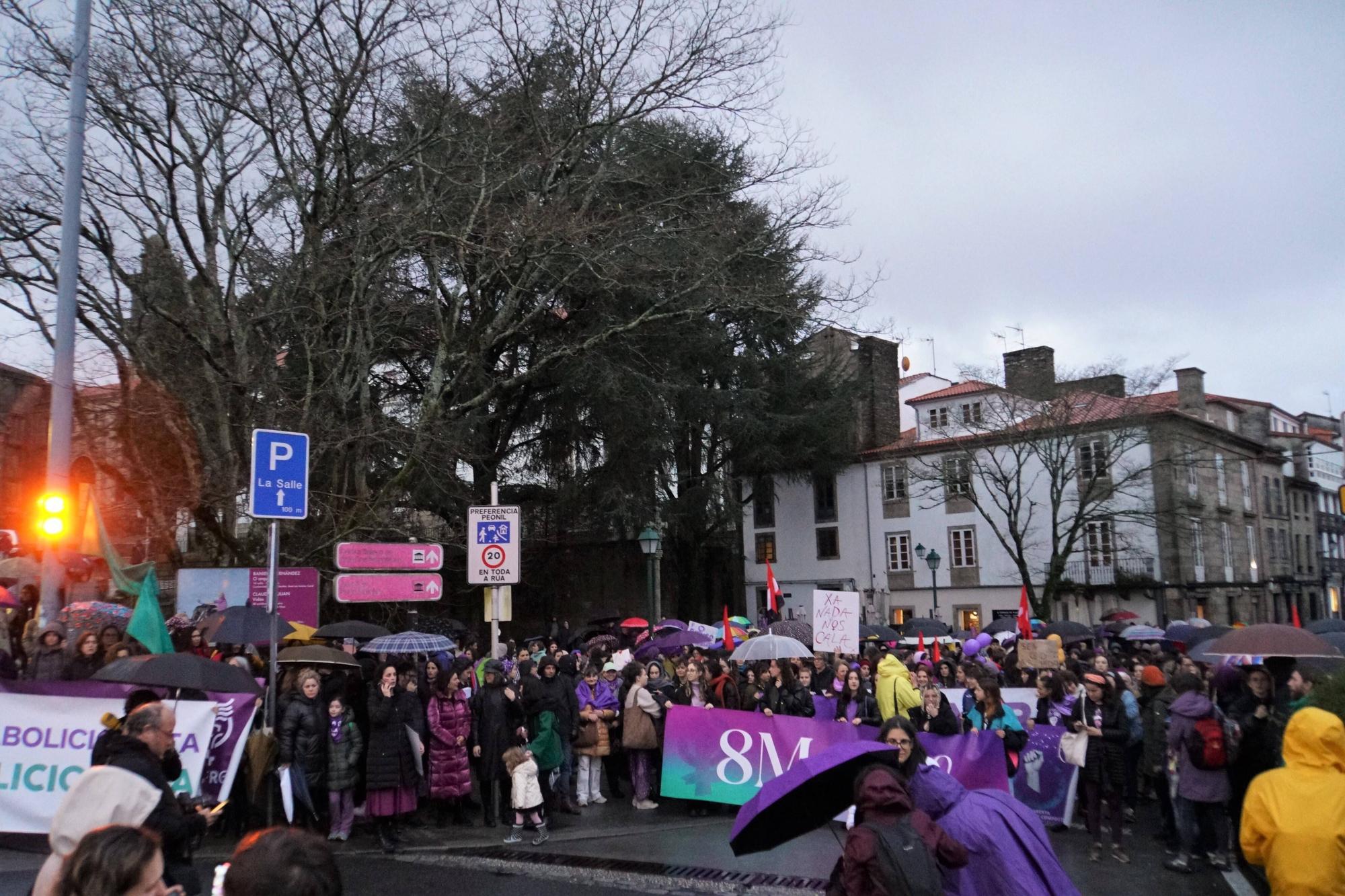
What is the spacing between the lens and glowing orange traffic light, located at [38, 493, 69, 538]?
38.5 feet

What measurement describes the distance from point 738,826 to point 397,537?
17592 mm

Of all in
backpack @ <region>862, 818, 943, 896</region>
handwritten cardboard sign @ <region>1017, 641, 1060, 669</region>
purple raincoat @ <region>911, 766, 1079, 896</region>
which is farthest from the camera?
handwritten cardboard sign @ <region>1017, 641, 1060, 669</region>

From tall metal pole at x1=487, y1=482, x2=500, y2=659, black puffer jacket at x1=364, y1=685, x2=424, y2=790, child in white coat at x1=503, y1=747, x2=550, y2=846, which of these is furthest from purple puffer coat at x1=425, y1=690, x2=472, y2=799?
tall metal pole at x1=487, y1=482, x2=500, y2=659

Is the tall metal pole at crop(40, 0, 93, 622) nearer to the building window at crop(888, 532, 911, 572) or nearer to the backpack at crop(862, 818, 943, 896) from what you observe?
the backpack at crop(862, 818, 943, 896)

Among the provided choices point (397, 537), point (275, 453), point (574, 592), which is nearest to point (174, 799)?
point (275, 453)

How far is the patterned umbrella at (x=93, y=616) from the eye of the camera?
1538 centimetres

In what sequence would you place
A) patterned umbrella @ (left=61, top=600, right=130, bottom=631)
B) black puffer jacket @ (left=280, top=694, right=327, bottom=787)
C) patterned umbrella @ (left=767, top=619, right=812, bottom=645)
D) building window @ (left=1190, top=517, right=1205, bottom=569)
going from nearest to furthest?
black puffer jacket @ (left=280, top=694, right=327, bottom=787) < patterned umbrella @ (left=61, top=600, right=130, bottom=631) < patterned umbrella @ (left=767, top=619, right=812, bottom=645) < building window @ (left=1190, top=517, right=1205, bottom=569)

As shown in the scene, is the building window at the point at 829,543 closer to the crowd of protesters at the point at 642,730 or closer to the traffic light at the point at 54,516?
Answer: the crowd of protesters at the point at 642,730

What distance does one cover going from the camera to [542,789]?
42.6ft

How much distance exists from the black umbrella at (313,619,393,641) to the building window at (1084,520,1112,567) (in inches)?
1329

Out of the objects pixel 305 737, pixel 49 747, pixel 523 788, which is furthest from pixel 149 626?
pixel 523 788

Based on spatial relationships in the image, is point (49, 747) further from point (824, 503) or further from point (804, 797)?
point (824, 503)

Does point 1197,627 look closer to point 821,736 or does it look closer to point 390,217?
point 821,736

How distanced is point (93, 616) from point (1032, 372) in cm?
3561
